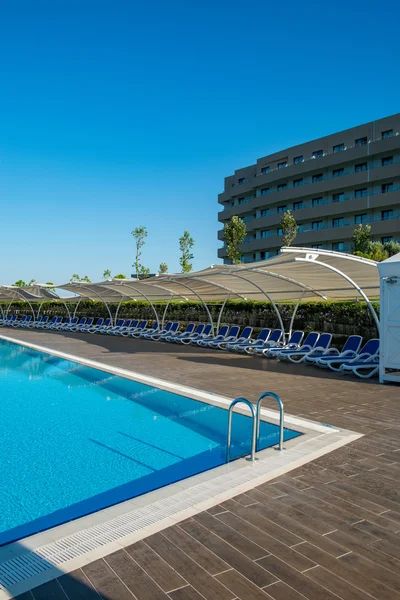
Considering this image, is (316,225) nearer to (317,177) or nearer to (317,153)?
(317,177)

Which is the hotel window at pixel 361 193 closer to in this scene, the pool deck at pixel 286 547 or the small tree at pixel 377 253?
the small tree at pixel 377 253

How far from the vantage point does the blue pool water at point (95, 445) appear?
191 inches

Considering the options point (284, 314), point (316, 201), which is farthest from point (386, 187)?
point (284, 314)

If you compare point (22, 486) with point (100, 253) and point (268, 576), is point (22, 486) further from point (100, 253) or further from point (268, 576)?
point (100, 253)

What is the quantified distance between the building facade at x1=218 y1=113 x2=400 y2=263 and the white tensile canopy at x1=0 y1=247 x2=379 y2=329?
2863cm

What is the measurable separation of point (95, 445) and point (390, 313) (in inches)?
264

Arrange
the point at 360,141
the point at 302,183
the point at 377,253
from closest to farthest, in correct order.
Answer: the point at 377,253 < the point at 360,141 < the point at 302,183

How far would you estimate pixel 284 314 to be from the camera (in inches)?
777

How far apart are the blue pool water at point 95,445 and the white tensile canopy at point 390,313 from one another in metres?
4.39

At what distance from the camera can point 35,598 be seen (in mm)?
2539

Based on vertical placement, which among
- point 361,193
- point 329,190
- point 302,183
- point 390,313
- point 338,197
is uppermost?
point 302,183

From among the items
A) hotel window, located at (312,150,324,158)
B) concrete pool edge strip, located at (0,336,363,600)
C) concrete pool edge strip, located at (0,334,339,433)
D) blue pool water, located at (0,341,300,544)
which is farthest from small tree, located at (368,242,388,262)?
concrete pool edge strip, located at (0,336,363,600)

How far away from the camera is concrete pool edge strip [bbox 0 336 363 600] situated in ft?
9.42

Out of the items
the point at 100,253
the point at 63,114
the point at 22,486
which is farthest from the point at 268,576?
the point at 100,253
